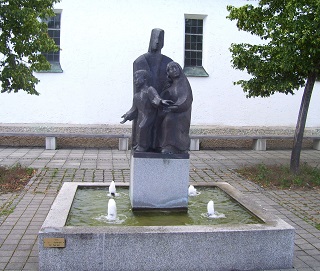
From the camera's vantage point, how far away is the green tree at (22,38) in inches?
364

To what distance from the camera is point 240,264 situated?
16.6 ft

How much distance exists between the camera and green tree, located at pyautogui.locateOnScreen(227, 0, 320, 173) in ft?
29.5

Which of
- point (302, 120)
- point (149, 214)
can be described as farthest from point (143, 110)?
point (302, 120)

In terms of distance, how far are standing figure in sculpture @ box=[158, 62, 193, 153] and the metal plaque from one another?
71.8 inches

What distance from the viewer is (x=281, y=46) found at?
9523mm

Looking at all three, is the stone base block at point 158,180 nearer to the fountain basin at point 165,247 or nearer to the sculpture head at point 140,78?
the sculpture head at point 140,78

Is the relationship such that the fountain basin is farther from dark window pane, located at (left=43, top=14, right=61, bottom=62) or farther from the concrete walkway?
dark window pane, located at (left=43, top=14, right=61, bottom=62)

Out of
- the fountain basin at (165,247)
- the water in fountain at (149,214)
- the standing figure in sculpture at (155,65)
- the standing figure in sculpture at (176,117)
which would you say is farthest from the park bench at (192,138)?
the fountain basin at (165,247)

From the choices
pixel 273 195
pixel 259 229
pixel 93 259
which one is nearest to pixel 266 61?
pixel 273 195

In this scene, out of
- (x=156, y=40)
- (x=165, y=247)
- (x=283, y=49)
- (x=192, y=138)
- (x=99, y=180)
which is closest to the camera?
(x=165, y=247)

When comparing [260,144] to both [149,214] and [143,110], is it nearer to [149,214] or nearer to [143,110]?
[143,110]

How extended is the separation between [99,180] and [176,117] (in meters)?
4.05

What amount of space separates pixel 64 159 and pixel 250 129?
6.52m

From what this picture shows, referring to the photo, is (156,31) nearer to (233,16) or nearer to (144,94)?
(144,94)
